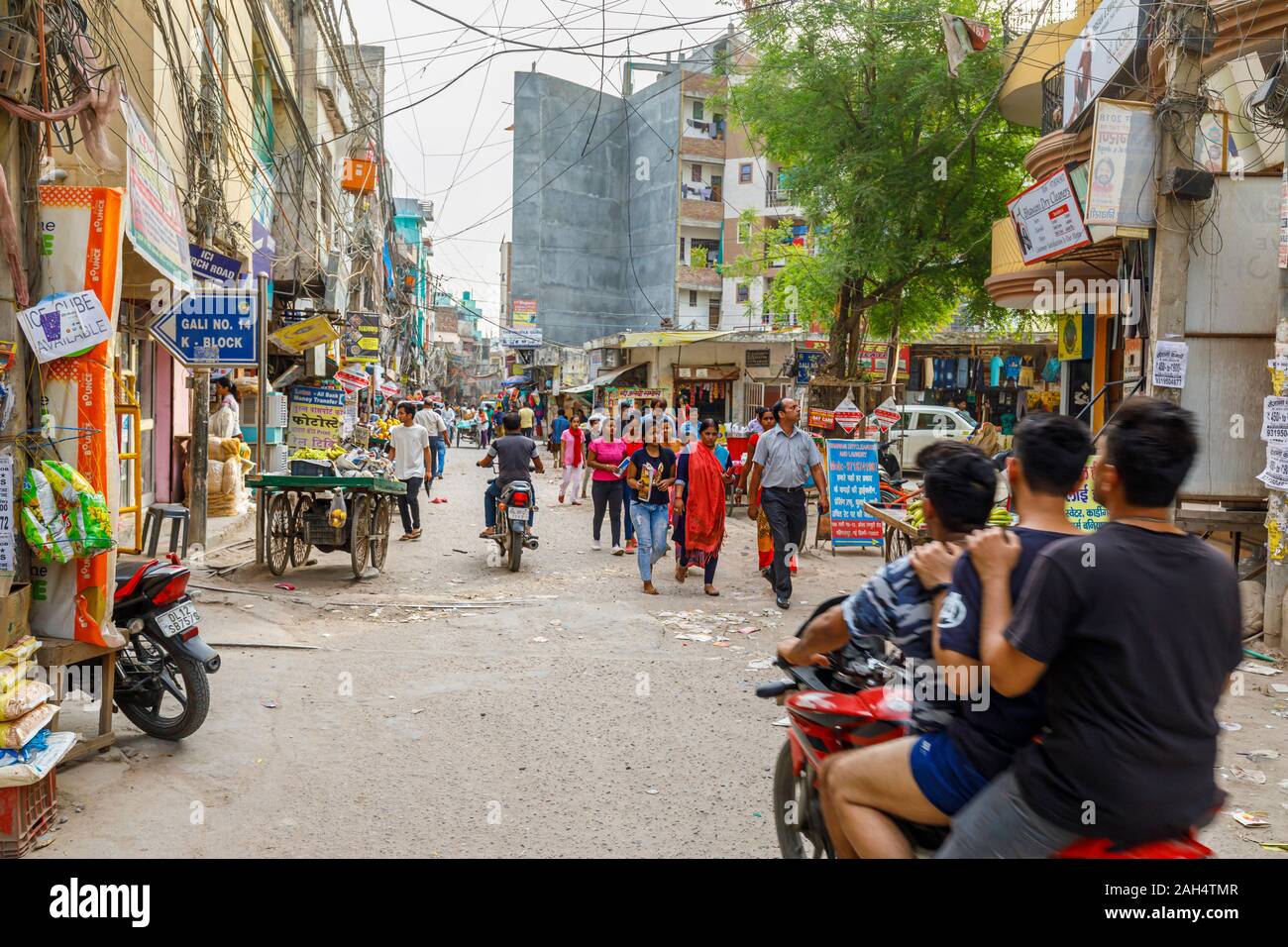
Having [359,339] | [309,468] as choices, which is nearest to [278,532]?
[309,468]

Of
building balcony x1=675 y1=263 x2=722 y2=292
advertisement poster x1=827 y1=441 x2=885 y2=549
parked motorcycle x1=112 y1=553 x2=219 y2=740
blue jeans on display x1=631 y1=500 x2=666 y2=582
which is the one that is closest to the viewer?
parked motorcycle x1=112 y1=553 x2=219 y2=740

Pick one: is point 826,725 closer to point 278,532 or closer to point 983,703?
point 983,703

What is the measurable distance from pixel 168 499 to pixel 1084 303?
42.7 feet

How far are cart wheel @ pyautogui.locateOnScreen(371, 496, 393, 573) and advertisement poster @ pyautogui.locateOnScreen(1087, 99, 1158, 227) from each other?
25.0 ft

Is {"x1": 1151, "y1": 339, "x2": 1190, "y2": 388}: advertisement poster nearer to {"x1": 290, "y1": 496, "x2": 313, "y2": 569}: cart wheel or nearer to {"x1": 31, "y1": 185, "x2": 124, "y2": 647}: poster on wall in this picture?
{"x1": 31, "y1": 185, "x2": 124, "y2": 647}: poster on wall

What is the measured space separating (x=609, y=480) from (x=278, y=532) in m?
4.39

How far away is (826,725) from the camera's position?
3172mm

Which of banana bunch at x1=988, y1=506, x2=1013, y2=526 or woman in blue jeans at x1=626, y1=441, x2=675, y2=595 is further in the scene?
woman in blue jeans at x1=626, y1=441, x2=675, y2=595

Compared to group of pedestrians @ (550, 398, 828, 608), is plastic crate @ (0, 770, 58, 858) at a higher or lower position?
lower

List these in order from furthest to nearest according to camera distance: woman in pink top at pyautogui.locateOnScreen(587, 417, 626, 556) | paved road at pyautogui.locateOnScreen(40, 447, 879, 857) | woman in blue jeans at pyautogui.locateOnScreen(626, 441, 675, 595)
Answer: woman in pink top at pyautogui.locateOnScreen(587, 417, 626, 556) < woman in blue jeans at pyautogui.locateOnScreen(626, 441, 675, 595) < paved road at pyautogui.locateOnScreen(40, 447, 879, 857)

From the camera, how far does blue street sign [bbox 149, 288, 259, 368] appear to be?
10492 mm

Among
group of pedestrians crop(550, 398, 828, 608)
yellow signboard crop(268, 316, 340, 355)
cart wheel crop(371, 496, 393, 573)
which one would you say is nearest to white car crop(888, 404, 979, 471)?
yellow signboard crop(268, 316, 340, 355)

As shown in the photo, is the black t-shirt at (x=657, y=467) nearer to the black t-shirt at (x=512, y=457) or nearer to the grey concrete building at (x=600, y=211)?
the black t-shirt at (x=512, y=457)

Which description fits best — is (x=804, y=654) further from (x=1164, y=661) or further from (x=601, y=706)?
(x=601, y=706)
